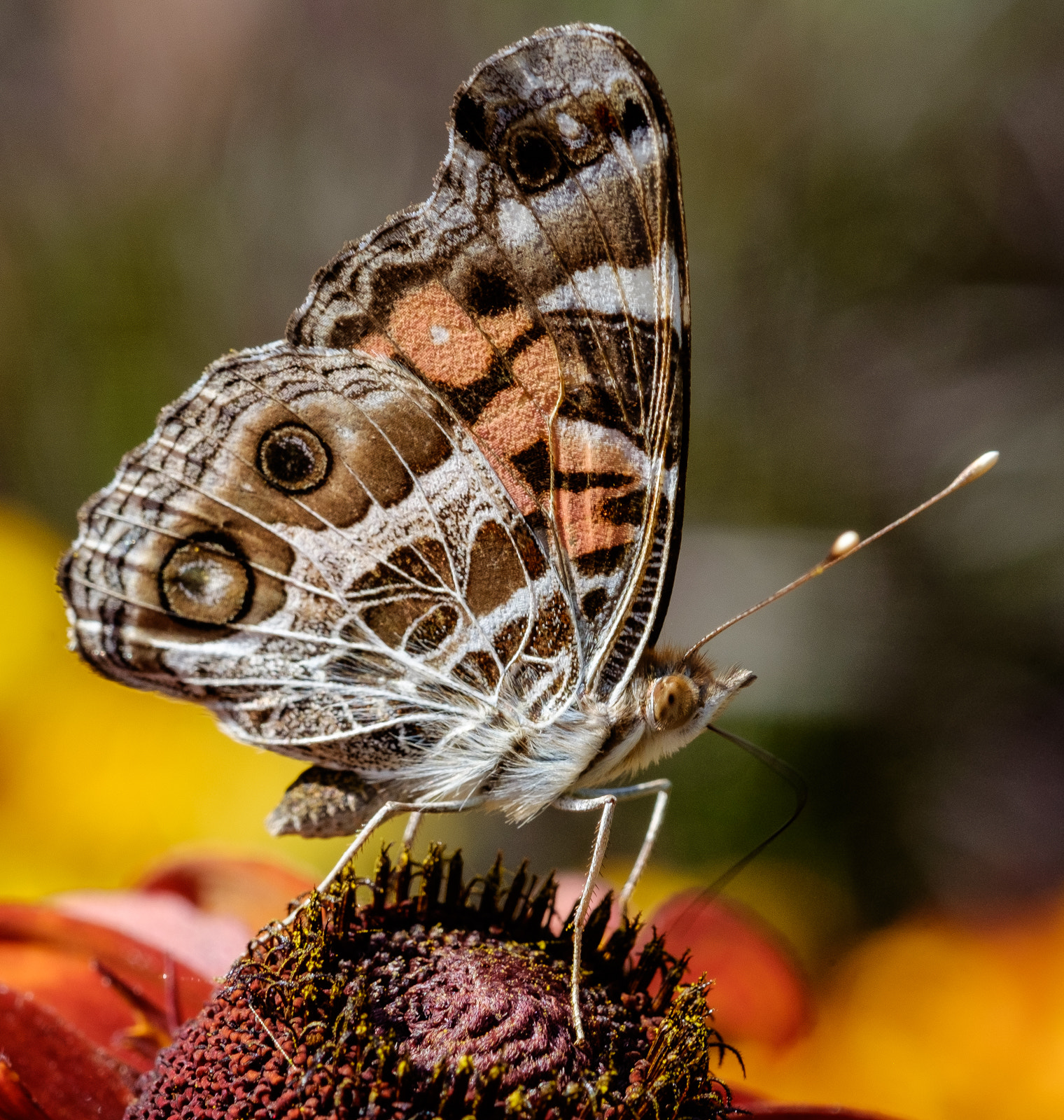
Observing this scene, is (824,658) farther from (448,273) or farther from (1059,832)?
(448,273)

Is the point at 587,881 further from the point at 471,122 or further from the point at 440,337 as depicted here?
the point at 471,122

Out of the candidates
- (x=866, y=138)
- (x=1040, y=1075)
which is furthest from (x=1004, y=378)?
(x=1040, y=1075)

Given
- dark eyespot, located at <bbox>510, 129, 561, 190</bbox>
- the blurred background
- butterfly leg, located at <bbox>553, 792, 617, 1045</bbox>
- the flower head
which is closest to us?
the flower head

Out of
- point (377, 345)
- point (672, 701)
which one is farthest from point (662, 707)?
point (377, 345)

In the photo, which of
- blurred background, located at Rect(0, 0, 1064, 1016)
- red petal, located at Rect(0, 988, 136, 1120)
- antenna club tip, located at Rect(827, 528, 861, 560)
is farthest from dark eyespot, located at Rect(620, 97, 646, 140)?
blurred background, located at Rect(0, 0, 1064, 1016)

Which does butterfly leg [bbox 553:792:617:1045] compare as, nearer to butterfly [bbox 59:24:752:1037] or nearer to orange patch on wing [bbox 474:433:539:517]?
butterfly [bbox 59:24:752:1037]
